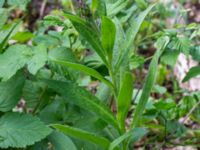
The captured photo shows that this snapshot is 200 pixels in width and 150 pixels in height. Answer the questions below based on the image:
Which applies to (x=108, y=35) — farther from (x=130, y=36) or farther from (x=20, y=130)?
(x=20, y=130)

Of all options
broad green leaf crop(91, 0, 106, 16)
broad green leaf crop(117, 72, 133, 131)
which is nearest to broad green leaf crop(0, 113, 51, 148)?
broad green leaf crop(117, 72, 133, 131)

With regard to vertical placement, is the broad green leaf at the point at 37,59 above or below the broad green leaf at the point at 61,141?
above

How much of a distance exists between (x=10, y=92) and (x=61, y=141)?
21 centimetres

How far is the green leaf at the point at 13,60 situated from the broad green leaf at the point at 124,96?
11.4 inches

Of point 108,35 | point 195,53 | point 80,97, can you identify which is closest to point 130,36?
point 108,35

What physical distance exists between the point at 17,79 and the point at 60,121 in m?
0.20

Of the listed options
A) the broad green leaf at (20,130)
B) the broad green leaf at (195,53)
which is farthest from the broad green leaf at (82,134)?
the broad green leaf at (195,53)

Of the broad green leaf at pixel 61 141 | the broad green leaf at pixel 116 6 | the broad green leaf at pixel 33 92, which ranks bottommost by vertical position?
the broad green leaf at pixel 61 141

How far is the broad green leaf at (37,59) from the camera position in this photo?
1211 millimetres

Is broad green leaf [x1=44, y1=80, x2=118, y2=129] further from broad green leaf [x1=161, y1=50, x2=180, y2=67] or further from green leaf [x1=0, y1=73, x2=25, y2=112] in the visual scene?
broad green leaf [x1=161, y1=50, x2=180, y2=67]

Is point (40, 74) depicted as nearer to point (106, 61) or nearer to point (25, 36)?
point (25, 36)

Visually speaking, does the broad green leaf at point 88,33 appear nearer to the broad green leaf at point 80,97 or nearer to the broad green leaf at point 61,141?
the broad green leaf at point 80,97

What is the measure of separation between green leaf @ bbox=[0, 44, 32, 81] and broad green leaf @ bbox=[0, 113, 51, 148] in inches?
5.1

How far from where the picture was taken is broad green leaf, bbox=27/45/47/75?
3.97ft
